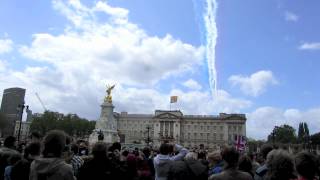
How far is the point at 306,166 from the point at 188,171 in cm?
311

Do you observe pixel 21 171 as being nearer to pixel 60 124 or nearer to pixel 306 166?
pixel 306 166

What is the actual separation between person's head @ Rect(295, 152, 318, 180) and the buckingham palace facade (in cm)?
14812

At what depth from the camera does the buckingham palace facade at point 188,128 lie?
155250 millimetres

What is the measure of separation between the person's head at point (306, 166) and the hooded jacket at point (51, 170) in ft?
10.8

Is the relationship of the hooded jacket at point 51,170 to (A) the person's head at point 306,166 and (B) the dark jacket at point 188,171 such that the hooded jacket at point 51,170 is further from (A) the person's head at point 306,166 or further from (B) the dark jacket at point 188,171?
(A) the person's head at point 306,166

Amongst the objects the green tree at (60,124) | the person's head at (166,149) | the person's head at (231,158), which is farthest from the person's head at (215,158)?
the green tree at (60,124)

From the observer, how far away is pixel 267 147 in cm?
913

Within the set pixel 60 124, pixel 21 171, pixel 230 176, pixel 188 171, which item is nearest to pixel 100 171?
pixel 21 171

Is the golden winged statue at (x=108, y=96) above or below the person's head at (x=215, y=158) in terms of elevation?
above

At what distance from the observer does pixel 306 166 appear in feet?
17.4

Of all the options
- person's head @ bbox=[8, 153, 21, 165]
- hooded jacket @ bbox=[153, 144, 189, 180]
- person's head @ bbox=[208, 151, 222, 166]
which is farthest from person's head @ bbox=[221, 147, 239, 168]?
person's head @ bbox=[8, 153, 21, 165]

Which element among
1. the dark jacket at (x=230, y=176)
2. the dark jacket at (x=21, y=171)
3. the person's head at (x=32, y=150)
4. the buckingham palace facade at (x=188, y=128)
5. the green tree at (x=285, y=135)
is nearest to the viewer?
the dark jacket at (x=230, y=176)

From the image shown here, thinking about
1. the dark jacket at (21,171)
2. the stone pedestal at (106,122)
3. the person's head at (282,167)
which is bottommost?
the dark jacket at (21,171)

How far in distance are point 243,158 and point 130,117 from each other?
526ft
